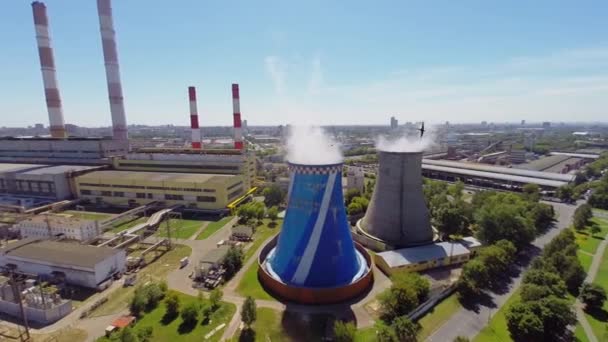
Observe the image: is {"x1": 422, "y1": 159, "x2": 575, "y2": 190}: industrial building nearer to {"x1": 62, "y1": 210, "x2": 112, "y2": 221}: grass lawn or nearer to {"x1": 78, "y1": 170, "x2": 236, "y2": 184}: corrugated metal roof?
{"x1": 78, "y1": 170, "x2": 236, "y2": 184}: corrugated metal roof

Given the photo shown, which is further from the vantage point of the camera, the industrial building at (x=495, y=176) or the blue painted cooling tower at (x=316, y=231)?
the industrial building at (x=495, y=176)

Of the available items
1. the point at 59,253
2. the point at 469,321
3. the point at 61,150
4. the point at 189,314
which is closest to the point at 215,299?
the point at 189,314

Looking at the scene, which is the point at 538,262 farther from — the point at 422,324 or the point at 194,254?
the point at 194,254

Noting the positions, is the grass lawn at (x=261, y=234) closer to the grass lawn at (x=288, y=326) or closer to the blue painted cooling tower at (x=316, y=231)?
the blue painted cooling tower at (x=316, y=231)

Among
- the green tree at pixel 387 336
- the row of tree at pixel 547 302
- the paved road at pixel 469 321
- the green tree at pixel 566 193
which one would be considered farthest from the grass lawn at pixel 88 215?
the green tree at pixel 566 193

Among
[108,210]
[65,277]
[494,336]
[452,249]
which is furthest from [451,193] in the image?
[108,210]

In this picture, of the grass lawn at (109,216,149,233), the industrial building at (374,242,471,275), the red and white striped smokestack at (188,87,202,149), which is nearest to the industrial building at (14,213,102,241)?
the grass lawn at (109,216,149,233)
